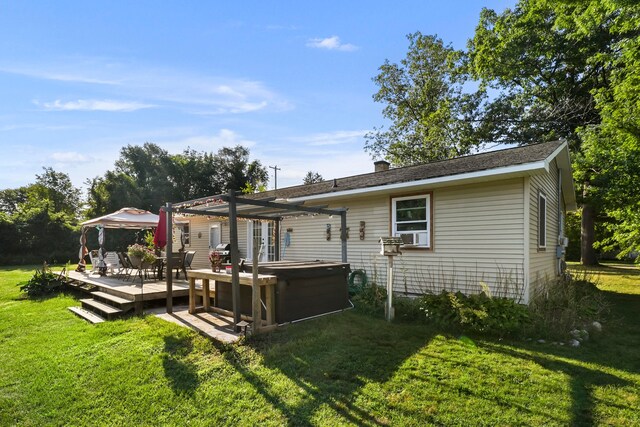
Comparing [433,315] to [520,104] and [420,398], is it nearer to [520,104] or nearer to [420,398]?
[420,398]

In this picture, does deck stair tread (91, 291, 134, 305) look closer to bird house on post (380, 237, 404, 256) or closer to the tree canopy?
bird house on post (380, 237, 404, 256)

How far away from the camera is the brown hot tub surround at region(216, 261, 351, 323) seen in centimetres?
514

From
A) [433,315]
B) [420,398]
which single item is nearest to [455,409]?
[420,398]

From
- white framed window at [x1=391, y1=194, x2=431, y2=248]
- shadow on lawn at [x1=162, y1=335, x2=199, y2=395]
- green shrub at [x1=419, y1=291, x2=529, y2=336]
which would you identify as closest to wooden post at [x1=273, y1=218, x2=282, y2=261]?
white framed window at [x1=391, y1=194, x2=431, y2=248]

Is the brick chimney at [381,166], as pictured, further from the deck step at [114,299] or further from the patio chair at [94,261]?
the patio chair at [94,261]

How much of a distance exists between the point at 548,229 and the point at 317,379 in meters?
7.96

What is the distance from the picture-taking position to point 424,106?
21453 mm

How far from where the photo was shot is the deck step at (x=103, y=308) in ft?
20.0

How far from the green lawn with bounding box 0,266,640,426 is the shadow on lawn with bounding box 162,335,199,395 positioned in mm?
18

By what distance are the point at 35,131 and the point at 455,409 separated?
1306 centimetres

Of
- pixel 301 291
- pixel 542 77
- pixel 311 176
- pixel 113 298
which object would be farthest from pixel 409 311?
pixel 311 176

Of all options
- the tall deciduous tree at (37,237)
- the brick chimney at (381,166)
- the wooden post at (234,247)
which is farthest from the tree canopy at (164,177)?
the wooden post at (234,247)

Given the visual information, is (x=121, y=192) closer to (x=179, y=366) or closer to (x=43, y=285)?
(x=43, y=285)

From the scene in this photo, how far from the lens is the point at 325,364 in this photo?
3857 mm
